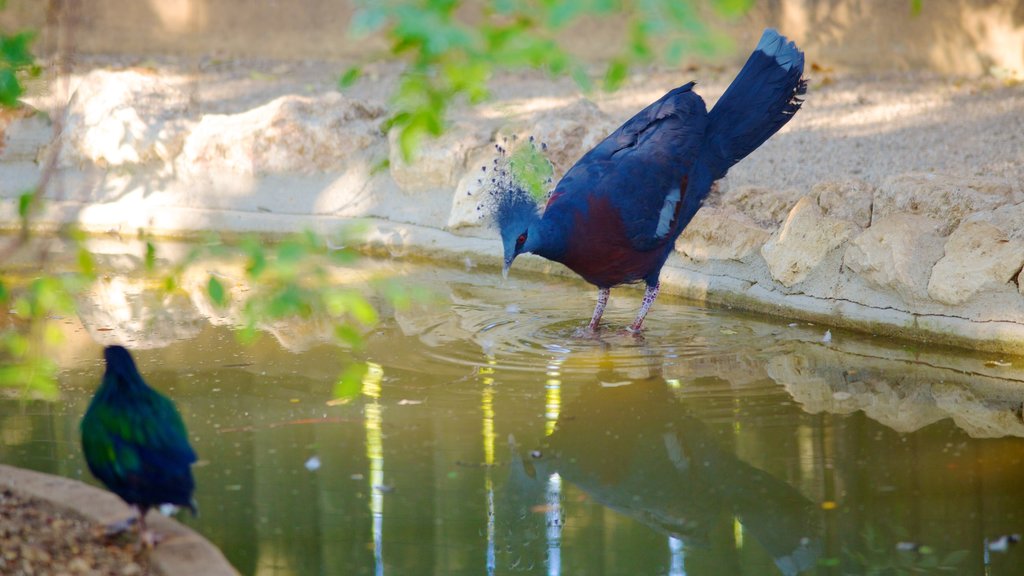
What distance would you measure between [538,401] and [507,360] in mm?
464

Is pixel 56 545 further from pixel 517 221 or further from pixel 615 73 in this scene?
pixel 517 221

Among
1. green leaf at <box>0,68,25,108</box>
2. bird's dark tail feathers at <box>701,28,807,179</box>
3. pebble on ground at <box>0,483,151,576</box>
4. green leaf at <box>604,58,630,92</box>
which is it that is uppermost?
bird's dark tail feathers at <box>701,28,807,179</box>

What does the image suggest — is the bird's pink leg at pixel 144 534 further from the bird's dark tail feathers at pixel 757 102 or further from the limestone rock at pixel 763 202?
the limestone rock at pixel 763 202

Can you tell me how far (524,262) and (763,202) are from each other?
4.43 feet

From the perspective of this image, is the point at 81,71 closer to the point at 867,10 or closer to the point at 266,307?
the point at 867,10

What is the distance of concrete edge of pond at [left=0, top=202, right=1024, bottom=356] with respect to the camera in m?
4.84

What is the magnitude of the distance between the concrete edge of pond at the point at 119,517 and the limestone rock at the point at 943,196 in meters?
3.56

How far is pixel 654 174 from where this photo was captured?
489 centimetres

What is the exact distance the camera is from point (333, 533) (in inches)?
130

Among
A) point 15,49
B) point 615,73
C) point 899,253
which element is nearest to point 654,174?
point 899,253

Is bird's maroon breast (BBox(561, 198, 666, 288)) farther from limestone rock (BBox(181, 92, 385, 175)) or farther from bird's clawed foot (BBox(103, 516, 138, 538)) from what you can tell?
limestone rock (BBox(181, 92, 385, 175))

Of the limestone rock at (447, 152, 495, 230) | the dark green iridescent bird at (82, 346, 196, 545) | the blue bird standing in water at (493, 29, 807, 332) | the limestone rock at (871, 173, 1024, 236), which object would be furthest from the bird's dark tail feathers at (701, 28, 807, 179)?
the dark green iridescent bird at (82, 346, 196, 545)

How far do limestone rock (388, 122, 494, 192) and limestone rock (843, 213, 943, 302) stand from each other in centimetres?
277

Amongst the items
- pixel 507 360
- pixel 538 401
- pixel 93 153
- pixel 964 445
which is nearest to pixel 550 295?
pixel 507 360
